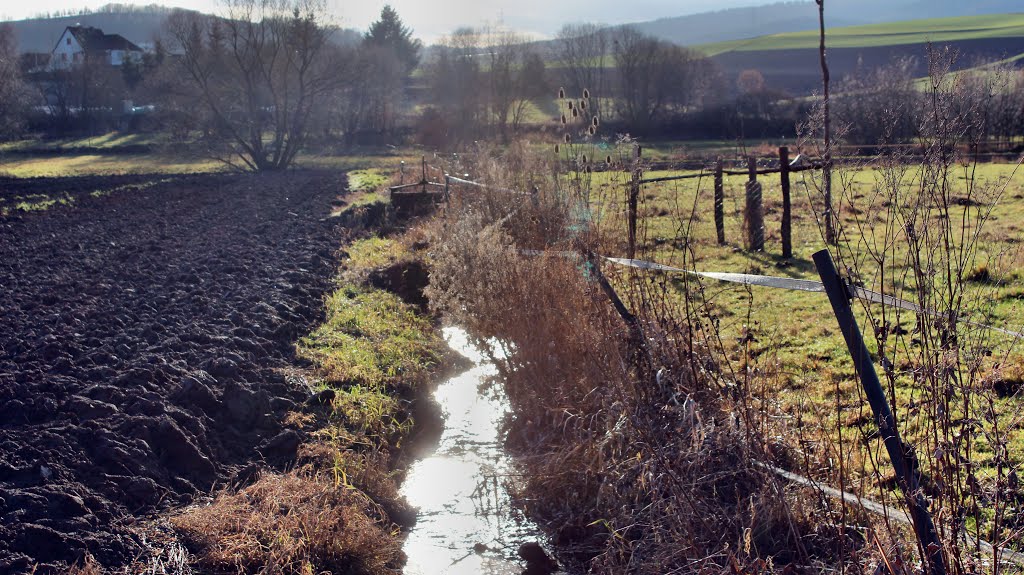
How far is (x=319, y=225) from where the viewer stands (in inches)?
656

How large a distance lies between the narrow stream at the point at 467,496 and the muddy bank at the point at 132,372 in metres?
1.11

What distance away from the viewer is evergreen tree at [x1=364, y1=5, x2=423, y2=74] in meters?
76.2

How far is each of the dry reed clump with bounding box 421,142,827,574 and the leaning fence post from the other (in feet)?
1.80

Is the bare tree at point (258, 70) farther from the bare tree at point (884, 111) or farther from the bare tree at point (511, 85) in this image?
the bare tree at point (884, 111)

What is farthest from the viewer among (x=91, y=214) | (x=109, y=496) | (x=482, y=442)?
(x=91, y=214)

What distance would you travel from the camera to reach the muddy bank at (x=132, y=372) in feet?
15.7

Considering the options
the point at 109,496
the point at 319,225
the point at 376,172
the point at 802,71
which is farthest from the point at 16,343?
the point at 802,71

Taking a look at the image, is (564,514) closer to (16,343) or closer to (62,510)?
(62,510)

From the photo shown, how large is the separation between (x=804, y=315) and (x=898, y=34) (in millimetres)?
105572

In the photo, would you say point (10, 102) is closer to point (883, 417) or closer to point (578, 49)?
point (578, 49)

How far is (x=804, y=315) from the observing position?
8594 mm

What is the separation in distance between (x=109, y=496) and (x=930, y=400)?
4240 mm

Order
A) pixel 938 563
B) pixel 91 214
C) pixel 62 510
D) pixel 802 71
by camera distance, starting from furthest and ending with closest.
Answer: pixel 802 71, pixel 91 214, pixel 62 510, pixel 938 563

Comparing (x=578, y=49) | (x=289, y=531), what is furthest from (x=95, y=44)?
(x=289, y=531)
